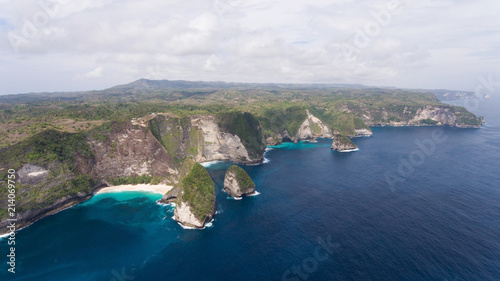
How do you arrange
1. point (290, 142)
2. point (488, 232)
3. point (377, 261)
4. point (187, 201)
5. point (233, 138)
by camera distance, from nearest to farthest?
point (377, 261)
point (488, 232)
point (187, 201)
point (233, 138)
point (290, 142)

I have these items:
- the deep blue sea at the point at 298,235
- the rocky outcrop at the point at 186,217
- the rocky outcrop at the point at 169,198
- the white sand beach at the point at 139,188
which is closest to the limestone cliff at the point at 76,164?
the white sand beach at the point at 139,188

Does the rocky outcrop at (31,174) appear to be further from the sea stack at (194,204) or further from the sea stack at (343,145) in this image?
the sea stack at (343,145)

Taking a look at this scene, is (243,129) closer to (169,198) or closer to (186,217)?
(169,198)

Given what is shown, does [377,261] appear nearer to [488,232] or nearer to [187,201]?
[488,232]

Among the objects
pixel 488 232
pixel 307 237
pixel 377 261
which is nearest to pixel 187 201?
pixel 307 237

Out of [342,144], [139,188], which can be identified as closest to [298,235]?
[139,188]

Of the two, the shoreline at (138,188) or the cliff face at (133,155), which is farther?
the cliff face at (133,155)
